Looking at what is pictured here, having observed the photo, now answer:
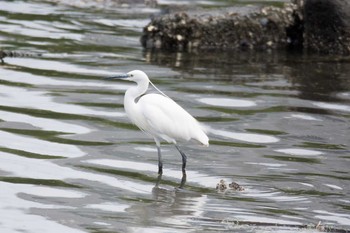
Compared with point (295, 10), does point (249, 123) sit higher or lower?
lower

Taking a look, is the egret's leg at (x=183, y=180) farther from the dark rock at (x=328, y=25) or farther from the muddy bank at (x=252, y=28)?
the dark rock at (x=328, y=25)

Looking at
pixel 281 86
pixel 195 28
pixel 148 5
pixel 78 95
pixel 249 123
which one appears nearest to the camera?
pixel 249 123

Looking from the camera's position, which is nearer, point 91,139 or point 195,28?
point 91,139

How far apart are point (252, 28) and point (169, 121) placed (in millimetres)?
8301

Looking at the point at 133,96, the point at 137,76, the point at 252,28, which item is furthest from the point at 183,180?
the point at 252,28

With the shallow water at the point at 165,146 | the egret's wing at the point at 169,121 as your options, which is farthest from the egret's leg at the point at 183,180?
the egret's wing at the point at 169,121

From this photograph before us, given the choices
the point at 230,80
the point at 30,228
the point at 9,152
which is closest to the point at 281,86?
the point at 230,80

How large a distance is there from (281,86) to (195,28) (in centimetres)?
329

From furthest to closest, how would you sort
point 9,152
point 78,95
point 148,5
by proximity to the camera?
point 148,5 → point 78,95 → point 9,152

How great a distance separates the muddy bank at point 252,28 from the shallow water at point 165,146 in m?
0.40

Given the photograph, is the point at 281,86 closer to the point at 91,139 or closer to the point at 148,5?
the point at 91,139

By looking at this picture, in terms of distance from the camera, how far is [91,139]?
12.7 m

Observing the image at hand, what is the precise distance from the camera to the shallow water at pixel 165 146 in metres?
9.56

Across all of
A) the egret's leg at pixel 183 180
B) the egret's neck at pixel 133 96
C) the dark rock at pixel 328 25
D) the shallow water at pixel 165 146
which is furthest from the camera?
the dark rock at pixel 328 25
